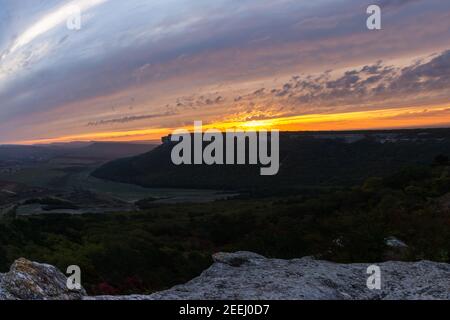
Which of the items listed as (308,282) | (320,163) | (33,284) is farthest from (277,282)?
(320,163)

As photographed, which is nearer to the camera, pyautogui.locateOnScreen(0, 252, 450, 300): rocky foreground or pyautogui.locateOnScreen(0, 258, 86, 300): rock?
pyautogui.locateOnScreen(0, 258, 86, 300): rock

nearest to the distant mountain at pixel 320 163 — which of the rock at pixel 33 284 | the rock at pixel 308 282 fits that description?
the rock at pixel 308 282

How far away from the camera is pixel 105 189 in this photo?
150 meters

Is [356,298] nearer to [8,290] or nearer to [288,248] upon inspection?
[8,290]

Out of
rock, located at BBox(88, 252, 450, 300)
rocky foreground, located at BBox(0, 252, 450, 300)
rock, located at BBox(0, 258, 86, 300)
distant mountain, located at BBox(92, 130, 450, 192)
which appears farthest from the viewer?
distant mountain, located at BBox(92, 130, 450, 192)

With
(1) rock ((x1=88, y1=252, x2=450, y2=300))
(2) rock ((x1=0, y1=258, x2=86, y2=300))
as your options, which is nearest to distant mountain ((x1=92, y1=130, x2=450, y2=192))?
(1) rock ((x1=88, y1=252, x2=450, y2=300))

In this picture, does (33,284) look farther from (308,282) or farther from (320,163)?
(320,163)

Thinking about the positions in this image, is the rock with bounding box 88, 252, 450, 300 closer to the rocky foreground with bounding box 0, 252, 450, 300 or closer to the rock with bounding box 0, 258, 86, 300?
the rocky foreground with bounding box 0, 252, 450, 300

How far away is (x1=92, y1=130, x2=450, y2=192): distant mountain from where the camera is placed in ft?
378

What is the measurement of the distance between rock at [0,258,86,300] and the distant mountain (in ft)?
327

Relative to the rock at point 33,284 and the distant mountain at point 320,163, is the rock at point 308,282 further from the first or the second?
the distant mountain at point 320,163

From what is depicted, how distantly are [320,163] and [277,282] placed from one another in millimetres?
125873
